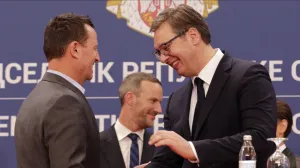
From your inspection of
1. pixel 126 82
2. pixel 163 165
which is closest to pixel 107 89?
pixel 126 82

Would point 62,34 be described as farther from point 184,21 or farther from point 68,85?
point 184,21

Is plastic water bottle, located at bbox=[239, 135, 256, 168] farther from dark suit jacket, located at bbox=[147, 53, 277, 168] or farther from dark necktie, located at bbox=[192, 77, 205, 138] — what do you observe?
dark necktie, located at bbox=[192, 77, 205, 138]

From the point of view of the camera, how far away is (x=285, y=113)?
433 centimetres

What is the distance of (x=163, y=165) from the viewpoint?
3.08 meters

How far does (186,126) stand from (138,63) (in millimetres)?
1888

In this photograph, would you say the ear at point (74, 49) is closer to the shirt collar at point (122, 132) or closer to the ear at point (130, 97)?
the shirt collar at point (122, 132)

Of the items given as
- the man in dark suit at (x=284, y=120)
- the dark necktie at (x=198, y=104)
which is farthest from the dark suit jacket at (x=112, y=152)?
the dark necktie at (x=198, y=104)

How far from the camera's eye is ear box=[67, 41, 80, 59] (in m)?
2.78

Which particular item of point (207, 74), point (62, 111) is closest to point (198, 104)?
point (207, 74)

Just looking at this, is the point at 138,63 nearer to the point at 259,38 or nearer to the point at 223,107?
the point at 259,38

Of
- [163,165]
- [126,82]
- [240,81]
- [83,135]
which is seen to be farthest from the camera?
[126,82]

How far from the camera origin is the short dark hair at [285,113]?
4.32m

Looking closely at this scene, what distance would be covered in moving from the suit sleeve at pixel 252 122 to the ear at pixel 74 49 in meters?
0.64

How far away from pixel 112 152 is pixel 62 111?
171cm
